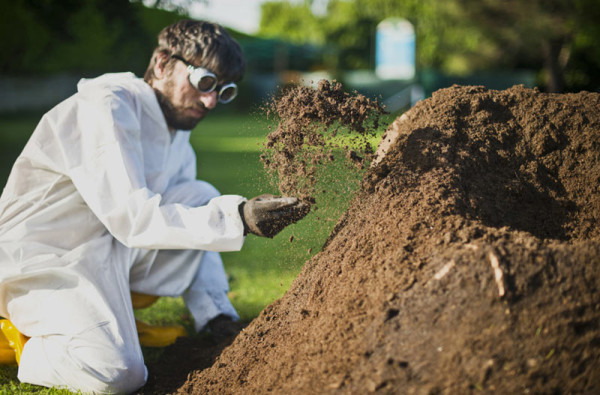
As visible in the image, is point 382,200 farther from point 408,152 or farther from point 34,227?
point 34,227

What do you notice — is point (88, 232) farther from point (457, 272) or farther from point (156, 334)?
point (457, 272)

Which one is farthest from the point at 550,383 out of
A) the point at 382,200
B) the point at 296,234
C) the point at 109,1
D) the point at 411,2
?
the point at 411,2

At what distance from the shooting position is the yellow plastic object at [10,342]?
2744 millimetres

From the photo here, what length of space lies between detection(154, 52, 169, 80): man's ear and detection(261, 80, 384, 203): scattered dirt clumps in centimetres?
88

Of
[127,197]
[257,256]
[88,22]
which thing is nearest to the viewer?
[127,197]

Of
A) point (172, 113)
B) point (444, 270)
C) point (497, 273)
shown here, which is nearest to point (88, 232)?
point (172, 113)

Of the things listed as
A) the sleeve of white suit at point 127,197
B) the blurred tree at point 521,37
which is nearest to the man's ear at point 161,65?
the sleeve of white suit at point 127,197

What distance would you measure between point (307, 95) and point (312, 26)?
51.9 m

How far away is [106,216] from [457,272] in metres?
1.55

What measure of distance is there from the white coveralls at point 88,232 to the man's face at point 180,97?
0.10 meters

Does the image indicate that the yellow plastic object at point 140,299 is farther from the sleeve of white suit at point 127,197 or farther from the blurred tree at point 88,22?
the blurred tree at point 88,22

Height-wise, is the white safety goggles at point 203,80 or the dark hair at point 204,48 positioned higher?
the dark hair at point 204,48

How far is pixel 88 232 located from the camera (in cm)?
Answer: 286

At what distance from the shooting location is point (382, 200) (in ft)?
7.69
